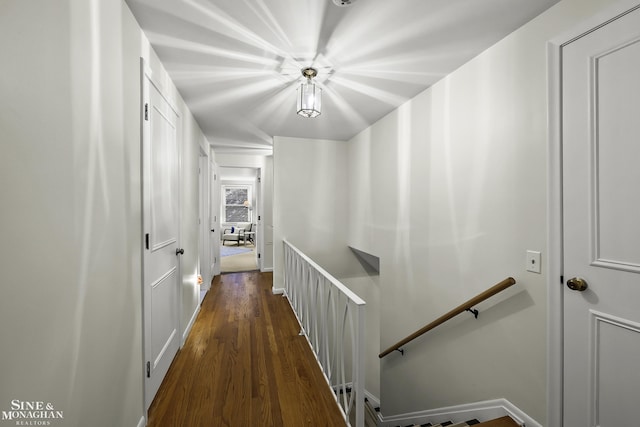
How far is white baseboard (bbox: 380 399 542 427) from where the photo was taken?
5.00 feet

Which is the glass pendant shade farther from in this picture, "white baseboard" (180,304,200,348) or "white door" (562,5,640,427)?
"white baseboard" (180,304,200,348)

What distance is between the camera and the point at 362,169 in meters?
3.63

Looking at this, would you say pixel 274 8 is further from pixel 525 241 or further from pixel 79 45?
pixel 525 241

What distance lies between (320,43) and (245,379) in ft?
7.93

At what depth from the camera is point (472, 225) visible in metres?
1.88

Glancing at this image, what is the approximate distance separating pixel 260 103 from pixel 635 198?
2.68 m

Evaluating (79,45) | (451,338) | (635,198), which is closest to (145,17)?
(79,45)

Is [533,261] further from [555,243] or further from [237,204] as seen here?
[237,204]

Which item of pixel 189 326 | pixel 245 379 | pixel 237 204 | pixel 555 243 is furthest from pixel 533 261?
pixel 237 204

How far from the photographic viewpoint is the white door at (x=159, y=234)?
5.26 feet

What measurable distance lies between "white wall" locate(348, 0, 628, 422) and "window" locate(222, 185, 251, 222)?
808 cm

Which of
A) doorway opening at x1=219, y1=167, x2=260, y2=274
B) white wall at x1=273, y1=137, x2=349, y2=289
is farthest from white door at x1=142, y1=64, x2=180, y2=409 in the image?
doorway opening at x1=219, y1=167, x2=260, y2=274

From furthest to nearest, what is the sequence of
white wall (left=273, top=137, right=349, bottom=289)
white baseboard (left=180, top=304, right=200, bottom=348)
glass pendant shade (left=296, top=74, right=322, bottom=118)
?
white wall (left=273, top=137, right=349, bottom=289)
white baseboard (left=180, top=304, right=200, bottom=348)
glass pendant shade (left=296, top=74, right=322, bottom=118)

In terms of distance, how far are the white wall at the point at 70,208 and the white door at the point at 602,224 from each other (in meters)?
2.17
